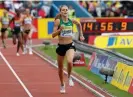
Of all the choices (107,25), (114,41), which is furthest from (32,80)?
(107,25)

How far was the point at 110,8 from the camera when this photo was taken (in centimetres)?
4269

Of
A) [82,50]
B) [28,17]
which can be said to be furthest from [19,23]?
[82,50]

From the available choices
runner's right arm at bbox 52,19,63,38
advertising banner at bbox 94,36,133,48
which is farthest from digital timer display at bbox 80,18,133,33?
runner's right arm at bbox 52,19,63,38

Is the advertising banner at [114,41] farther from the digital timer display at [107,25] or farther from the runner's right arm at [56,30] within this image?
the runner's right arm at [56,30]

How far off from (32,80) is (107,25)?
1629cm

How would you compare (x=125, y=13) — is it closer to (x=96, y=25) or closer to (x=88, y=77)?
(x=96, y=25)

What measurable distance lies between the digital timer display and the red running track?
8222mm

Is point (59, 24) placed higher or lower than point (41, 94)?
higher

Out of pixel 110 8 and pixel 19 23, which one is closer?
pixel 19 23

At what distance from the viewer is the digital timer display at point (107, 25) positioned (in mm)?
31609

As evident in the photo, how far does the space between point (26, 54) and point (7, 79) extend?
313 inches

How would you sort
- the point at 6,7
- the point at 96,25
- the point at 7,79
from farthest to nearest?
1. the point at 6,7
2. the point at 96,25
3. the point at 7,79

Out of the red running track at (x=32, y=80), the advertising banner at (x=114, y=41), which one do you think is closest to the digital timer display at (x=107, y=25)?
the advertising banner at (x=114, y=41)

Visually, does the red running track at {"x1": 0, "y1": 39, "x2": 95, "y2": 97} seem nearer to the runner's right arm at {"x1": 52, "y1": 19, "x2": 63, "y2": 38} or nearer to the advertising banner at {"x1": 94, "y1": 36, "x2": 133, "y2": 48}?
the runner's right arm at {"x1": 52, "y1": 19, "x2": 63, "y2": 38}
